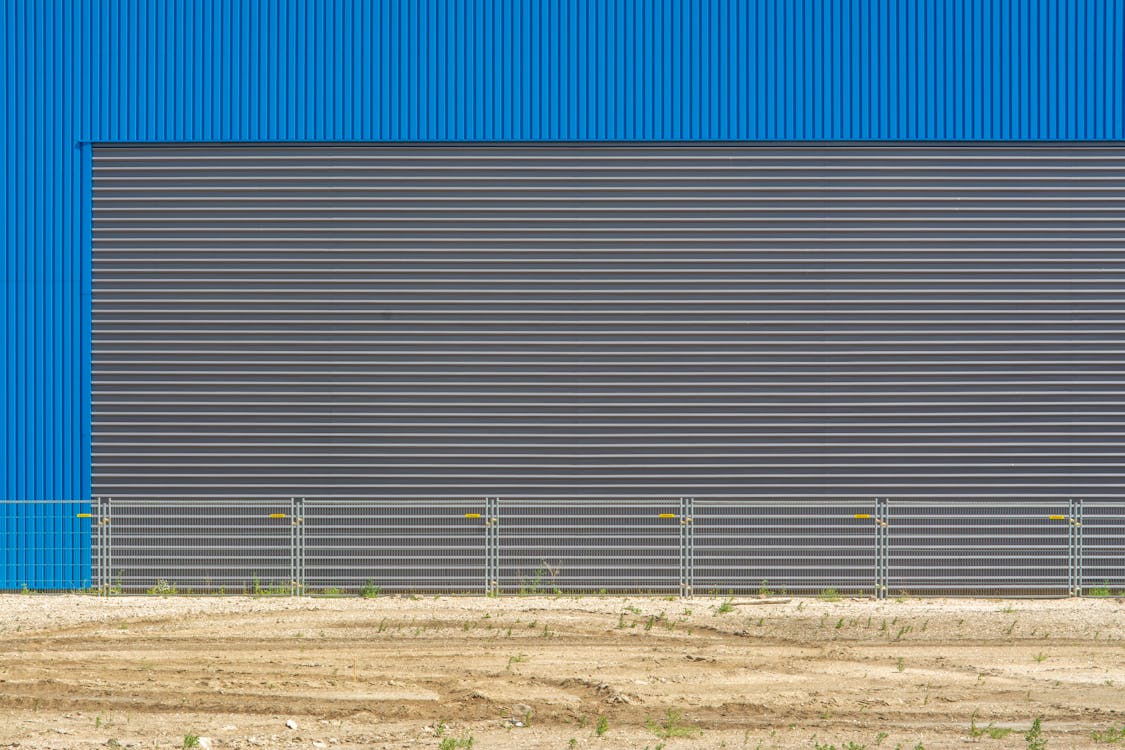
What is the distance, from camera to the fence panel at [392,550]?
1697 centimetres

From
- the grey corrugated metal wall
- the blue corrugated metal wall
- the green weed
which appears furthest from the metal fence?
the green weed

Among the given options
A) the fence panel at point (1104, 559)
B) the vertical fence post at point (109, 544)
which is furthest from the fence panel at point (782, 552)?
the vertical fence post at point (109, 544)

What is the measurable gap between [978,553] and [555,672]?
7.88 meters

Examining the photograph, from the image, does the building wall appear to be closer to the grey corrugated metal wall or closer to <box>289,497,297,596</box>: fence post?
the grey corrugated metal wall

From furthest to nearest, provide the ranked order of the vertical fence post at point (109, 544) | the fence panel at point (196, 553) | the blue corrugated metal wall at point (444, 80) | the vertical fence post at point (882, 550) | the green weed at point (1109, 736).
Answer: the blue corrugated metal wall at point (444, 80)
the fence panel at point (196, 553)
the vertical fence post at point (882, 550)
the vertical fence post at point (109, 544)
the green weed at point (1109, 736)

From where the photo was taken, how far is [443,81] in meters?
17.5

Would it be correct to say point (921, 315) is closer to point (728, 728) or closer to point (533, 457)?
point (533, 457)

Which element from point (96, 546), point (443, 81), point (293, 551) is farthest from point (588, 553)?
point (443, 81)

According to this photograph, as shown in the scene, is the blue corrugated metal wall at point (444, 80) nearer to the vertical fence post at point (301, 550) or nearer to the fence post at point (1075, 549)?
the vertical fence post at point (301, 550)

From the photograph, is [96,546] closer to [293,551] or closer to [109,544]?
[109,544]

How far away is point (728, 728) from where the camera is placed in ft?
32.9

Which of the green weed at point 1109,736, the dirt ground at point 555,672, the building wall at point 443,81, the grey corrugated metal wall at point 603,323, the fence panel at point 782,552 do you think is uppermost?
the building wall at point 443,81

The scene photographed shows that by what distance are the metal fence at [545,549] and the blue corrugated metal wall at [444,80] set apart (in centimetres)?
191

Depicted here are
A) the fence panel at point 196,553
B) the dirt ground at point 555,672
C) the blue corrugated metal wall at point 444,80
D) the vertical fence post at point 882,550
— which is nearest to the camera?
the dirt ground at point 555,672
